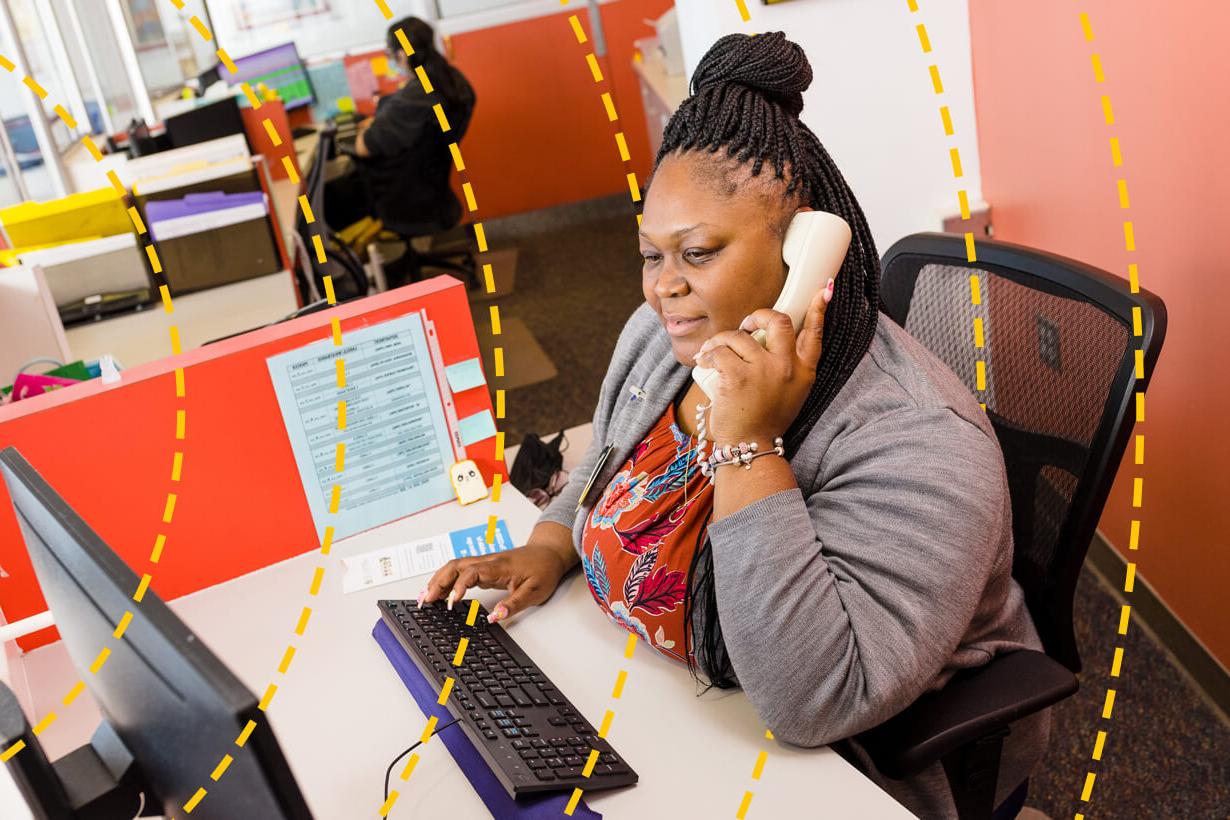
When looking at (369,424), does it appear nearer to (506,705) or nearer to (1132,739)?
(506,705)

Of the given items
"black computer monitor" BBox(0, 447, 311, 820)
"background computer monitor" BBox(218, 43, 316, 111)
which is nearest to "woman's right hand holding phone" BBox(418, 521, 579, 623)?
"black computer monitor" BBox(0, 447, 311, 820)

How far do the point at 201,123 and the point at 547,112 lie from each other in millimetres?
2042

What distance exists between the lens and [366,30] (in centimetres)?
620

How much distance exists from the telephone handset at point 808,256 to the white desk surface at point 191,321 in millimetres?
2104

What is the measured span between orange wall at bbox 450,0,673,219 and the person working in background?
912 mm

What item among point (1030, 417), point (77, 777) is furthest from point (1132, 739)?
point (77, 777)

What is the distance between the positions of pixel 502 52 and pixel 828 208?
487 cm

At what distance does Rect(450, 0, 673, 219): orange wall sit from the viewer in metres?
5.77

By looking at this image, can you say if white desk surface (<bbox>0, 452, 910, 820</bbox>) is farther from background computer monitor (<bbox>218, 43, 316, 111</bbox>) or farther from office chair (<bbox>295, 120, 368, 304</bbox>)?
background computer monitor (<bbox>218, 43, 316, 111</bbox>)

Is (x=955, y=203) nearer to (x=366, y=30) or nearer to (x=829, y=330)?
(x=829, y=330)

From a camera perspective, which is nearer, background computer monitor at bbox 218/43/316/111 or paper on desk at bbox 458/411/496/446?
paper on desk at bbox 458/411/496/446

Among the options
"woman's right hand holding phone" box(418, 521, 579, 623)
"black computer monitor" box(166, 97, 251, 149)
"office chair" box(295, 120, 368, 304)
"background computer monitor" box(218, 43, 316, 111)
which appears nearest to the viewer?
"woman's right hand holding phone" box(418, 521, 579, 623)

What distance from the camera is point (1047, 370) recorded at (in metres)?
1.51

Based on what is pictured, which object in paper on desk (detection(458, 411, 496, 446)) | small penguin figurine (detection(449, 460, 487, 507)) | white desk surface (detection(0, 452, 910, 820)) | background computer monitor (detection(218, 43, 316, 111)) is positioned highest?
background computer monitor (detection(218, 43, 316, 111))
